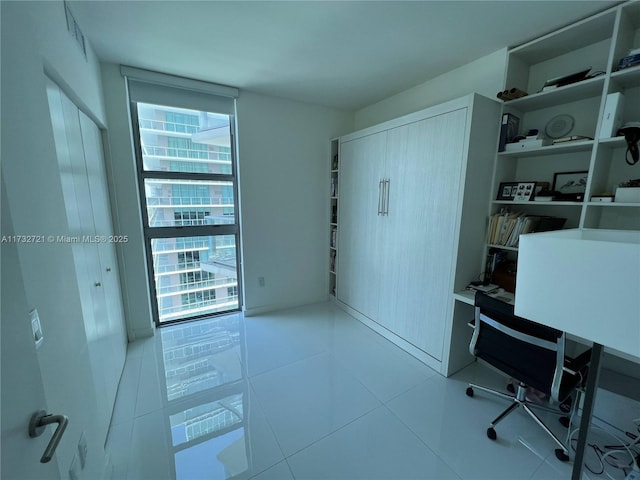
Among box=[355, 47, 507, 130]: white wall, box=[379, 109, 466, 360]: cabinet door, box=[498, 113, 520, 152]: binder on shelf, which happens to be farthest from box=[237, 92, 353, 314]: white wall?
box=[498, 113, 520, 152]: binder on shelf

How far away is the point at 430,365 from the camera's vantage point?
7.44 ft

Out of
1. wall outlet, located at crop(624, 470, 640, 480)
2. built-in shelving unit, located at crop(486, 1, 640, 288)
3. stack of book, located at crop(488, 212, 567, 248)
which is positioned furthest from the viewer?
stack of book, located at crop(488, 212, 567, 248)

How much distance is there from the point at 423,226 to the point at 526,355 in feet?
3.67

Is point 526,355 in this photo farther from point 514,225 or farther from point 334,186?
point 334,186

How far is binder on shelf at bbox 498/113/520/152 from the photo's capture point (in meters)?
1.97

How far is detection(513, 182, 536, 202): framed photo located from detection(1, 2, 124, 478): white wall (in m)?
2.60

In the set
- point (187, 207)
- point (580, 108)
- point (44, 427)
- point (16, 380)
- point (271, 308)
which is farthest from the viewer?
point (271, 308)

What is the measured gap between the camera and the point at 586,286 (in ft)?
2.07

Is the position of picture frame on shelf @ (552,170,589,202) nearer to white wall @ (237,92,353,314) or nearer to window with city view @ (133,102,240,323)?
white wall @ (237,92,353,314)

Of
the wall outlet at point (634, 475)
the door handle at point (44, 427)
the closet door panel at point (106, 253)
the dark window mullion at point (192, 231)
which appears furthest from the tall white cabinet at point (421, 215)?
the closet door panel at point (106, 253)

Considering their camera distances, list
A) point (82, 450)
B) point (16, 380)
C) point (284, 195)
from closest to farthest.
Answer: point (16, 380) → point (82, 450) → point (284, 195)

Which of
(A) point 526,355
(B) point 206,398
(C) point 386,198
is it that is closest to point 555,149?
(C) point 386,198

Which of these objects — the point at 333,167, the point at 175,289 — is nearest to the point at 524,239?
the point at 333,167

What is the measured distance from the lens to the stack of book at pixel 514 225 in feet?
6.16
